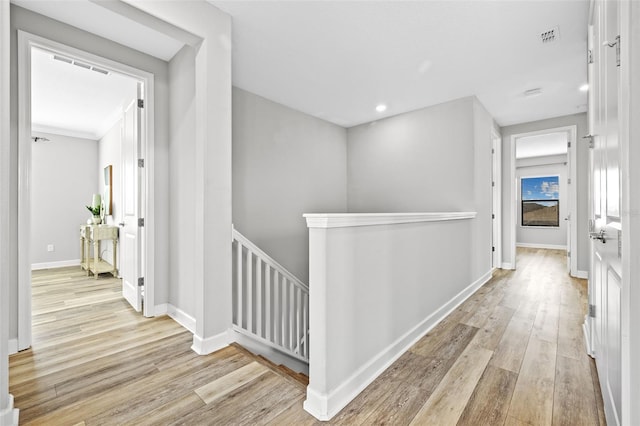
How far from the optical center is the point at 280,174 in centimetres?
388

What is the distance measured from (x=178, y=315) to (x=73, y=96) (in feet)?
10.8

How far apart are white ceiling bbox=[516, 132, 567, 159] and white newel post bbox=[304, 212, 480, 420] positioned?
16.1 ft

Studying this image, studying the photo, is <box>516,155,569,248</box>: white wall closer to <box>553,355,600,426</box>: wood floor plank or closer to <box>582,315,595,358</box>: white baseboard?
<box>582,315,595,358</box>: white baseboard

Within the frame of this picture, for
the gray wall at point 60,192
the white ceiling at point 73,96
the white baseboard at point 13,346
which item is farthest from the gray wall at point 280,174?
the gray wall at point 60,192

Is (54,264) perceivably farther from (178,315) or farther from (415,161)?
(415,161)

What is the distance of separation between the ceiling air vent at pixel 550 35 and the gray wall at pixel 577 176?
2.52m

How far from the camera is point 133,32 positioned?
228 cm

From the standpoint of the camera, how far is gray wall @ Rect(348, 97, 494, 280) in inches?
142

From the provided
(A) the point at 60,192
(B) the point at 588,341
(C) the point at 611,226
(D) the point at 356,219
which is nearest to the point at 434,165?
(B) the point at 588,341

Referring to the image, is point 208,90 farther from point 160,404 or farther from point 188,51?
point 160,404

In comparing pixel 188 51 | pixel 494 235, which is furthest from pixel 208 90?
pixel 494 235

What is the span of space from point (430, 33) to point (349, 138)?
2768 mm

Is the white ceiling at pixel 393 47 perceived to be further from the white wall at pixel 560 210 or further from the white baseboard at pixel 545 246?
the white baseboard at pixel 545 246

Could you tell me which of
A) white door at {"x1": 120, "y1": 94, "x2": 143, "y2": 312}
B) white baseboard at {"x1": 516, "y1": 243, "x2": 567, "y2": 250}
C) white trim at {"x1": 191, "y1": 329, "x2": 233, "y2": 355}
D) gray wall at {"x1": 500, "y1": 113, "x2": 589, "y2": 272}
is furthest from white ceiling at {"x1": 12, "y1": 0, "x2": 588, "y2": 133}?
white baseboard at {"x1": 516, "y1": 243, "x2": 567, "y2": 250}
